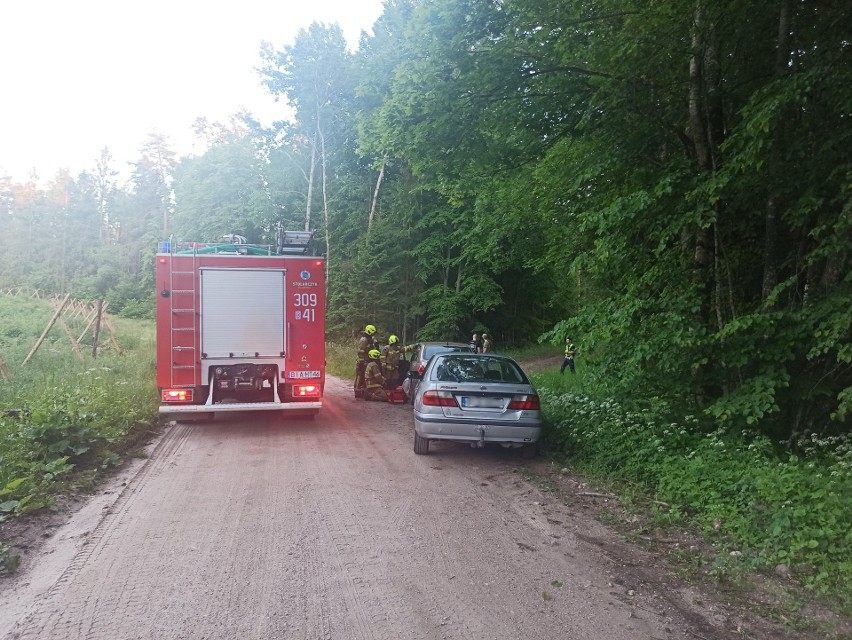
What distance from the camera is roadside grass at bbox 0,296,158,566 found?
20.5 feet

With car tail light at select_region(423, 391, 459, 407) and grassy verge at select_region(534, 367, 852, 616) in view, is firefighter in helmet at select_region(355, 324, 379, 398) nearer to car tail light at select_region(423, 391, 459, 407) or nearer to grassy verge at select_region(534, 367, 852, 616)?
car tail light at select_region(423, 391, 459, 407)

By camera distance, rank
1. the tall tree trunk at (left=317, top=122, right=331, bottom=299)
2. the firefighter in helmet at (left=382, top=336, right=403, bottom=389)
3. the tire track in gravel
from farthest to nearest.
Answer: the tall tree trunk at (left=317, top=122, right=331, bottom=299) → the firefighter in helmet at (left=382, top=336, right=403, bottom=389) → the tire track in gravel

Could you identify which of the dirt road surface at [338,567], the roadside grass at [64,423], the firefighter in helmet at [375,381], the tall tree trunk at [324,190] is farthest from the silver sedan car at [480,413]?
the tall tree trunk at [324,190]

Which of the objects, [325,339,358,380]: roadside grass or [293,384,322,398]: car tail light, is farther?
[325,339,358,380]: roadside grass

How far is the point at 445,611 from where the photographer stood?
3.78 metres

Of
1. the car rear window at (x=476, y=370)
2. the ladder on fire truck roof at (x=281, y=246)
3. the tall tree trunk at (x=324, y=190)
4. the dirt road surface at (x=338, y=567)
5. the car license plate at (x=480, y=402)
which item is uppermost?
the tall tree trunk at (x=324, y=190)

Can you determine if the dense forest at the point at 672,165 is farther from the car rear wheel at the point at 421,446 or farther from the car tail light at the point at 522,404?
the car rear wheel at the point at 421,446

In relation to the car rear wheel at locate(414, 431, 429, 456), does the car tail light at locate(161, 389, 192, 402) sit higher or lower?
higher

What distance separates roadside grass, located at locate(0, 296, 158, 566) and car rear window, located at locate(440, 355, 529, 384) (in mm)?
4569

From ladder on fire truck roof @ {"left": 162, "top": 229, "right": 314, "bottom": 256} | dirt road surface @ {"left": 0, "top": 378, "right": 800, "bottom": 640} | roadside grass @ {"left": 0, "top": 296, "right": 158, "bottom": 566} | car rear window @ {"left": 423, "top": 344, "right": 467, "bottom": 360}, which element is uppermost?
ladder on fire truck roof @ {"left": 162, "top": 229, "right": 314, "bottom": 256}

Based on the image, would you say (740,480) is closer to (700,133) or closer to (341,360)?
(700,133)

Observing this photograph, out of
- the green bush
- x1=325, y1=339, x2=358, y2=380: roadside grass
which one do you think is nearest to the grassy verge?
the green bush

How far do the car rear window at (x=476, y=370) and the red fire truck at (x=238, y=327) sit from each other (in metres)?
3.19

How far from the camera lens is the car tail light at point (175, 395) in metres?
9.91
